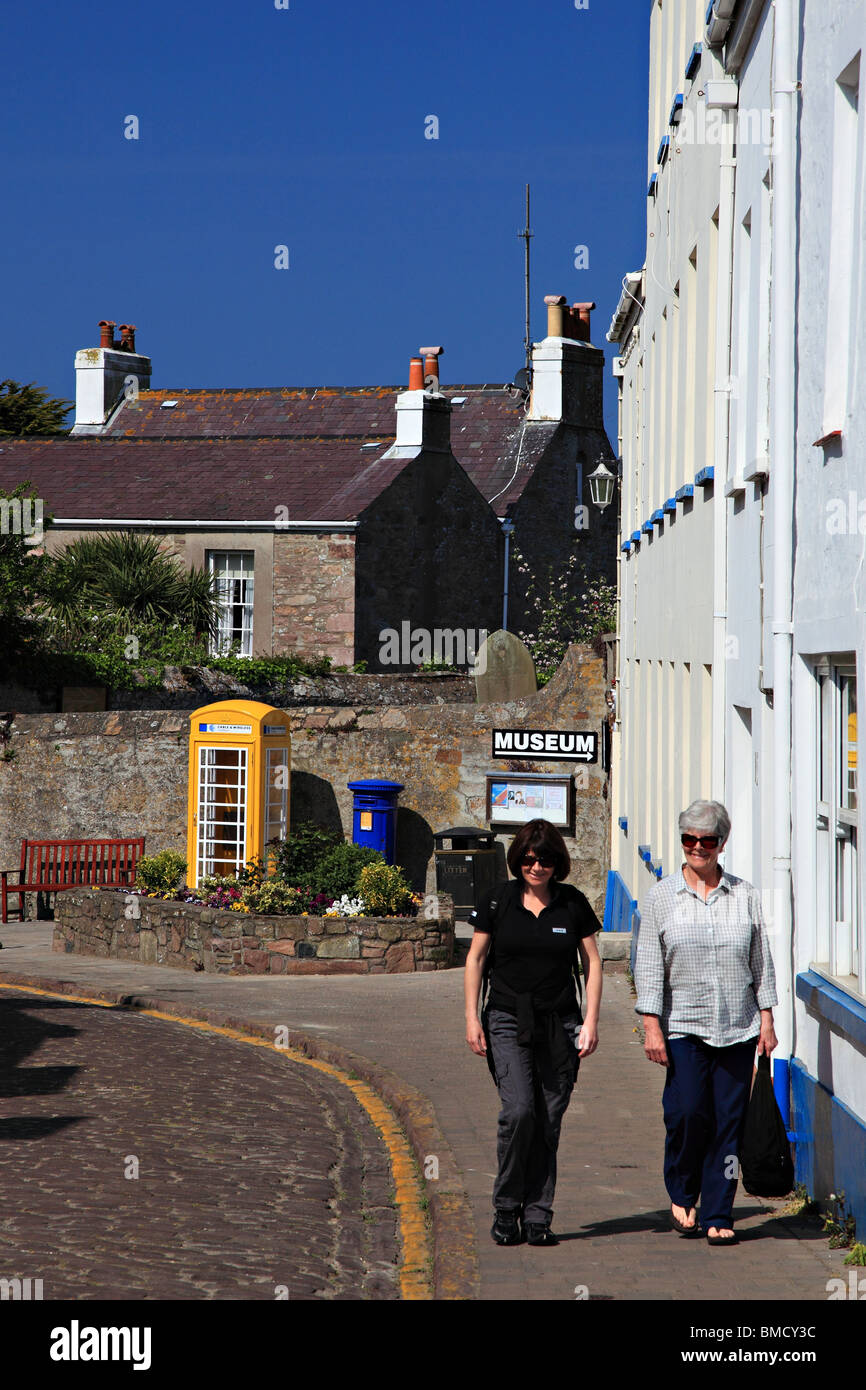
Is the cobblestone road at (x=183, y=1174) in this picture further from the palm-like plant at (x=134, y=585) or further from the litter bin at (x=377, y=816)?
the palm-like plant at (x=134, y=585)

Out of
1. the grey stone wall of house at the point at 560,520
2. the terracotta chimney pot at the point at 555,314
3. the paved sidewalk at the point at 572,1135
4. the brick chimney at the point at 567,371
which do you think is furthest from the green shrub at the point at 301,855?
the terracotta chimney pot at the point at 555,314

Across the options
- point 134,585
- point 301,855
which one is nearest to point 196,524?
point 134,585

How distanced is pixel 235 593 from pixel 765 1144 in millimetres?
24879

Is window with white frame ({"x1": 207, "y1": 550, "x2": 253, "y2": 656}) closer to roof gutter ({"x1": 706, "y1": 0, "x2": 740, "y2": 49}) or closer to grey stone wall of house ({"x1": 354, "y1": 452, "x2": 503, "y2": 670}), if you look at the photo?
grey stone wall of house ({"x1": 354, "y1": 452, "x2": 503, "y2": 670})

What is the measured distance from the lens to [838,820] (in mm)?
7340

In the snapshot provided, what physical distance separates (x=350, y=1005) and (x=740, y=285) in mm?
7575

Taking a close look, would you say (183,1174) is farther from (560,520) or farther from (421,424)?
(560,520)

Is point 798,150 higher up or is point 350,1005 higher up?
point 798,150

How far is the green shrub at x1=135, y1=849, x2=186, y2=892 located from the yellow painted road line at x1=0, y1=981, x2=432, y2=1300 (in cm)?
335

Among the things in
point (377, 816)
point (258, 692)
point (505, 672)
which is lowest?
point (377, 816)

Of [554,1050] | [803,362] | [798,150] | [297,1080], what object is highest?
[798,150]
